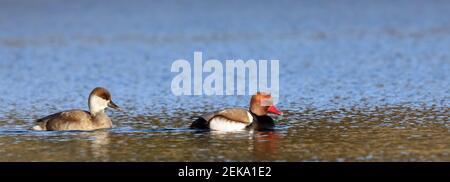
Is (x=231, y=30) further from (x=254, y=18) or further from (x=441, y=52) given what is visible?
(x=441, y=52)

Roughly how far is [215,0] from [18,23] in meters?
11.2

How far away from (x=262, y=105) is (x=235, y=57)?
968cm

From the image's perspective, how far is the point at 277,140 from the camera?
1246cm

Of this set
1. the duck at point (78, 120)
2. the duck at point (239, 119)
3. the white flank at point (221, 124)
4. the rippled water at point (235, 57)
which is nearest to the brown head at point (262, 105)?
the duck at point (239, 119)

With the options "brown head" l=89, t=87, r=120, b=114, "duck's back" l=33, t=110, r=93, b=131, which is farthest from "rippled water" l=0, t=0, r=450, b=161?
"brown head" l=89, t=87, r=120, b=114

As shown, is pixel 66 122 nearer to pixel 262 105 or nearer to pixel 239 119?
pixel 239 119

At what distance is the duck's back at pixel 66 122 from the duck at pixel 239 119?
4.39 ft

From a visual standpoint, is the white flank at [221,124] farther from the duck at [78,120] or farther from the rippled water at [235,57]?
the duck at [78,120]

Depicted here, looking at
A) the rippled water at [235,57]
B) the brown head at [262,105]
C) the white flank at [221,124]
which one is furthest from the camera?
the brown head at [262,105]

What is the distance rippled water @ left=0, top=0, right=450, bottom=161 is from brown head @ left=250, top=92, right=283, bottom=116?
1.12 feet

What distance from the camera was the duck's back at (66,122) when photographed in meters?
13.4

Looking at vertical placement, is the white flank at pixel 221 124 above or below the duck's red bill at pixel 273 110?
below

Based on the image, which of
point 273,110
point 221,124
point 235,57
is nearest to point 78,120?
point 221,124
